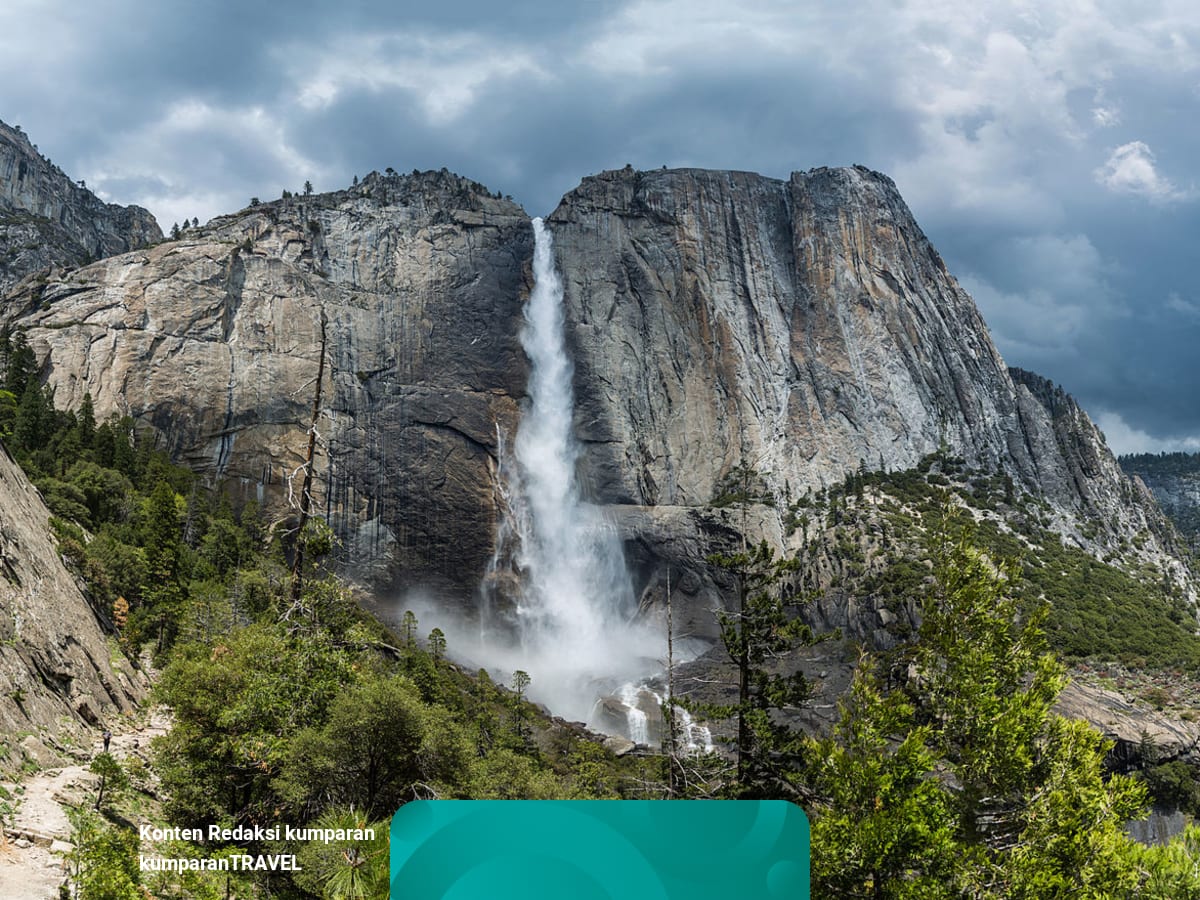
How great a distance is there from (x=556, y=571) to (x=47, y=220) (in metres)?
127

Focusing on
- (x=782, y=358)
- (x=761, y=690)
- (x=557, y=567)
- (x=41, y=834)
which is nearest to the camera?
(x=41, y=834)

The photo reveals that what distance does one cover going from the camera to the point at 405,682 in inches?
831

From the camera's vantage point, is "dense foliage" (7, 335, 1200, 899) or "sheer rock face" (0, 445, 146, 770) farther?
"sheer rock face" (0, 445, 146, 770)

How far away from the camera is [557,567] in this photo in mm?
98375

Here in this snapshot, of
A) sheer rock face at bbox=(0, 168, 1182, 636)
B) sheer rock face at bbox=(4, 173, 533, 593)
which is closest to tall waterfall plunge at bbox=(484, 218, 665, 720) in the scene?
sheer rock face at bbox=(0, 168, 1182, 636)

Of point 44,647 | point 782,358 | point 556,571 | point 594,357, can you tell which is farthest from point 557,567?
point 44,647

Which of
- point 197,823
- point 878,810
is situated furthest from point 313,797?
point 878,810

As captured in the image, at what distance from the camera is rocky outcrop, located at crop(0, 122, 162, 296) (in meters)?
141

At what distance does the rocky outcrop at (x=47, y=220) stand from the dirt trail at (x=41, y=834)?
137 m

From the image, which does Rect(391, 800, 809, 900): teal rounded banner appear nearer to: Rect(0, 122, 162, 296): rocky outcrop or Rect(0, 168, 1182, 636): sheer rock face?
Rect(0, 168, 1182, 636): sheer rock face

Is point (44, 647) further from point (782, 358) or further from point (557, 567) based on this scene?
point (782, 358)

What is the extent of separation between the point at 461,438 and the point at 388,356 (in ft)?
49.8

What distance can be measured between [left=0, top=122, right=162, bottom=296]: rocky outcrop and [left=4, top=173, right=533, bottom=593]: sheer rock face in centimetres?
4753

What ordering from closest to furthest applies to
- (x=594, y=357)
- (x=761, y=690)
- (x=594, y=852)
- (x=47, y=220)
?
(x=594, y=852), (x=761, y=690), (x=594, y=357), (x=47, y=220)
